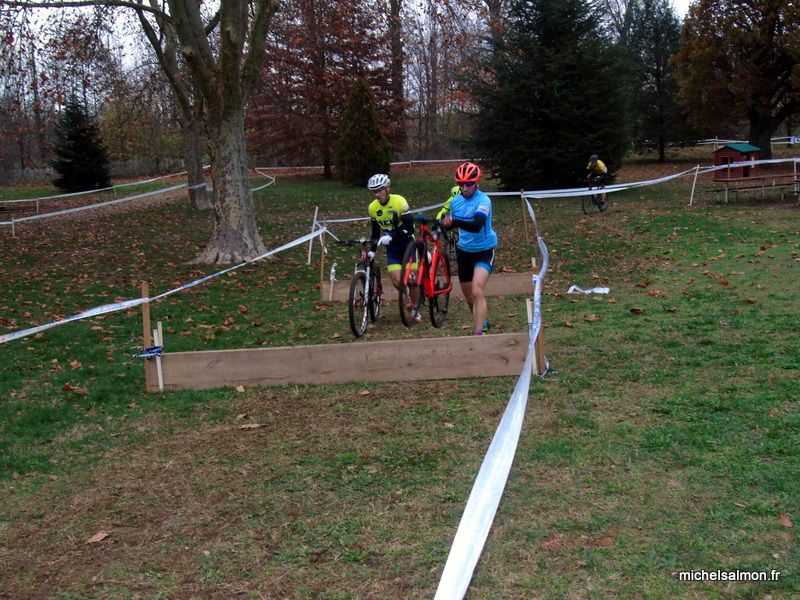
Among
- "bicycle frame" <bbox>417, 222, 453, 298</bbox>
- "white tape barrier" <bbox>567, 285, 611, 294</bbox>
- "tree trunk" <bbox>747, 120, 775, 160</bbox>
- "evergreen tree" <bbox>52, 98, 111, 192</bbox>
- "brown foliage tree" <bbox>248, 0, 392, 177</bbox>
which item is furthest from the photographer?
"brown foliage tree" <bbox>248, 0, 392, 177</bbox>

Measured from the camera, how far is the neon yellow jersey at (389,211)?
9.36m

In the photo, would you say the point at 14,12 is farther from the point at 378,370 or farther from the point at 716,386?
the point at 716,386

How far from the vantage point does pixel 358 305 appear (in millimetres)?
9023

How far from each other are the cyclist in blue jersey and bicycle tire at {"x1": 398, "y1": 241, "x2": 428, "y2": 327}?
1.99 ft

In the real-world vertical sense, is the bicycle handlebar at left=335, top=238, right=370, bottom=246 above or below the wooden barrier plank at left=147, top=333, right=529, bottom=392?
above

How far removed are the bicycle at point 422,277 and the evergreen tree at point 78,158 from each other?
27069 millimetres

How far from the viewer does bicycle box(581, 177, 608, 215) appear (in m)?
21.5

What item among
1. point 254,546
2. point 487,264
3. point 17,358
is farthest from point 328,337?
point 254,546

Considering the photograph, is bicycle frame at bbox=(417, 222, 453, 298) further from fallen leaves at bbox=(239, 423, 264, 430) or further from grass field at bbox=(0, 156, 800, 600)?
fallen leaves at bbox=(239, 423, 264, 430)

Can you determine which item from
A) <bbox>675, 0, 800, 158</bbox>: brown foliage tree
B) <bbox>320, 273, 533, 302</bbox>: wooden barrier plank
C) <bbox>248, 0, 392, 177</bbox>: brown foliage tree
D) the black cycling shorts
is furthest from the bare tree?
<bbox>675, 0, 800, 158</bbox>: brown foliage tree

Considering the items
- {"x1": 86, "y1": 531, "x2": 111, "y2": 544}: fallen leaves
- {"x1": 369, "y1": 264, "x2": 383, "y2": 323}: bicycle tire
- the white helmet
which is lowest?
{"x1": 86, "y1": 531, "x2": 111, "y2": 544}: fallen leaves

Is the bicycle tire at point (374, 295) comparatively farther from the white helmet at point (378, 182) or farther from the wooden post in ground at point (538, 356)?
the wooden post in ground at point (538, 356)

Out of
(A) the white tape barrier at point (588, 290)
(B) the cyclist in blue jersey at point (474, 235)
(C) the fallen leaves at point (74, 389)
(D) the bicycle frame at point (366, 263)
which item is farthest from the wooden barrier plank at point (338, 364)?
(A) the white tape barrier at point (588, 290)

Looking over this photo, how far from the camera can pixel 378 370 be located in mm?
7008
